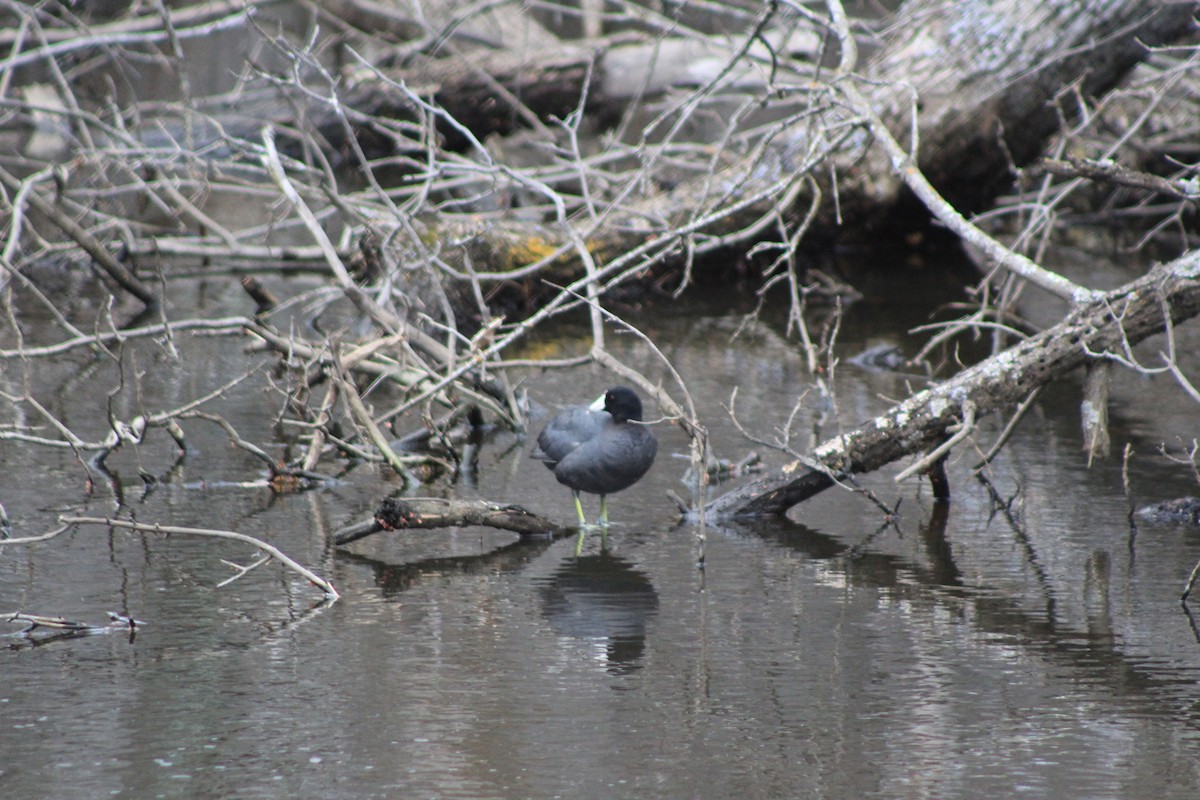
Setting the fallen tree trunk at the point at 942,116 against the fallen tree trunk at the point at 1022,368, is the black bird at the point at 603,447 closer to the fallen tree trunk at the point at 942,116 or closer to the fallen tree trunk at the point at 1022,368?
the fallen tree trunk at the point at 1022,368

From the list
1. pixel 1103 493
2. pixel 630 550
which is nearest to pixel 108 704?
pixel 630 550

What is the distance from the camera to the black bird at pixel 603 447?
248 inches

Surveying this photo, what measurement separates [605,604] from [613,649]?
1.56 ft

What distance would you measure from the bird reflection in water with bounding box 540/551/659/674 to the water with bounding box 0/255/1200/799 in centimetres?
2

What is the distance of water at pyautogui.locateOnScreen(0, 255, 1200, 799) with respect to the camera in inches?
156

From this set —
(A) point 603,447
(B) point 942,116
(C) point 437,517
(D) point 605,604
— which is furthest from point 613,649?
(B) point 942,116

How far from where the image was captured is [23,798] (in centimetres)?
371

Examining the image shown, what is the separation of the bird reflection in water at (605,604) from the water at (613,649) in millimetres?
16

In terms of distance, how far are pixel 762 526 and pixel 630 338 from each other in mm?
4785

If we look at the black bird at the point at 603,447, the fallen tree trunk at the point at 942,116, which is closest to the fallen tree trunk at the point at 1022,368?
the black bird at the point at 603,447

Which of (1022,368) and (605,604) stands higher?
(1022,368)

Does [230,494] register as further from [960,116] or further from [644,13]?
[644,13]

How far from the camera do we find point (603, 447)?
20.6 ft

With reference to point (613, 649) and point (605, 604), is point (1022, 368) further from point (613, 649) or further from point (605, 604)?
point (613, 649)
